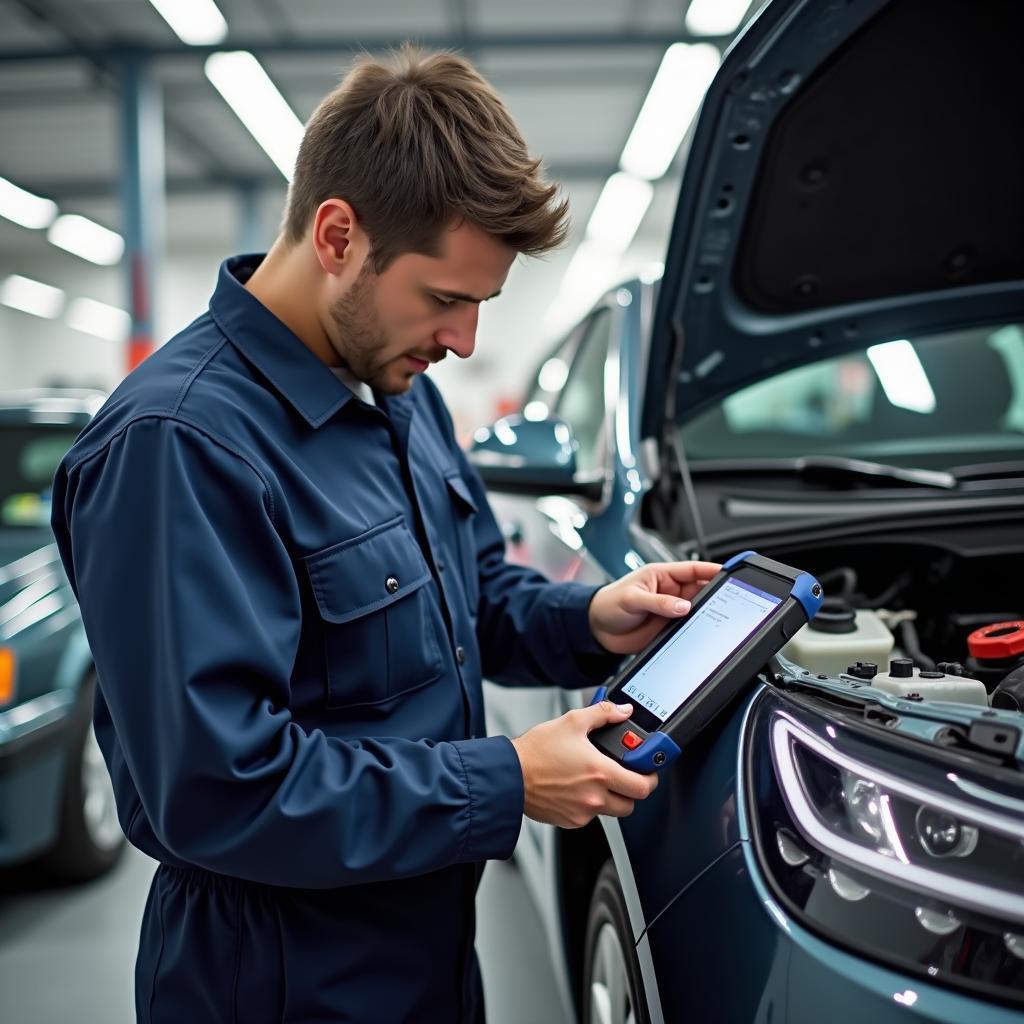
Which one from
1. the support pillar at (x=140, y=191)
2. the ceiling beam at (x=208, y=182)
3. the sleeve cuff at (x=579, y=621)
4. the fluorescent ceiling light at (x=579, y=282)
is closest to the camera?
the sleeve cuff at (x=579, y=621)

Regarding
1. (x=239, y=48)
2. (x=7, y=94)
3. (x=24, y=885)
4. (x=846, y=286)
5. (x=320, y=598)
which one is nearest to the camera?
(x=320, y=598)

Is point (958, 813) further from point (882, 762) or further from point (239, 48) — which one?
point (239, 48)

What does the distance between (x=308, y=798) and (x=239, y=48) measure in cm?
709

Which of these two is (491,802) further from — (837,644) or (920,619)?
(920,619)

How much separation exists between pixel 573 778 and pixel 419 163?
63cm

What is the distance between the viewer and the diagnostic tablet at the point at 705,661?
0.93 meters

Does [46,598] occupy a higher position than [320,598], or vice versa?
[320,598]

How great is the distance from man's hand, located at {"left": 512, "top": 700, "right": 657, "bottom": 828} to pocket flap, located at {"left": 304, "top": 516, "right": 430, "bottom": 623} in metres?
0.21

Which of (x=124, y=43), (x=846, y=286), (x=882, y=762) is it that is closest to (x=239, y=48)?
(x=124, y=43)

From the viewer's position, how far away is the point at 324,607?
95 cm

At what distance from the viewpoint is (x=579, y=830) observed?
4.58 feet

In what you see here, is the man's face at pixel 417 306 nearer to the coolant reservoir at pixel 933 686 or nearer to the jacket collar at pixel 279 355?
the jacket collar at pixel 279 355

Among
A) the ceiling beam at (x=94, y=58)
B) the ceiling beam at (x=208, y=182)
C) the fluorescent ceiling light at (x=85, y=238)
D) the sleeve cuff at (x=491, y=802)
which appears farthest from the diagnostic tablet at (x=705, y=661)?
the fluorescent ceiling light at (x=85, y=238)

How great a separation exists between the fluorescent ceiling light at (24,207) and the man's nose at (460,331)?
11.6 metres
